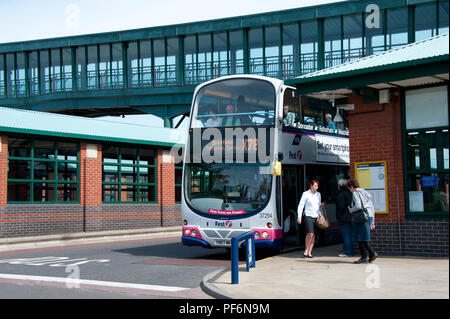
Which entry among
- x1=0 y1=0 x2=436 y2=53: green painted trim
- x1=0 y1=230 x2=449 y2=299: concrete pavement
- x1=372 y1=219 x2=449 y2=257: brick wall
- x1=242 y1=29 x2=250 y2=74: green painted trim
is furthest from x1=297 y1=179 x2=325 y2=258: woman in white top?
x1=242 y1=29 x2=250 y2=74: green painted trim

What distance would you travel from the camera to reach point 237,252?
10.1m

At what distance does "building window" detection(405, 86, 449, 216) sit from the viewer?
12258mm

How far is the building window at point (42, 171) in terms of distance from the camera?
66.8 feet

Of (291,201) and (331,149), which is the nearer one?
(291,201)

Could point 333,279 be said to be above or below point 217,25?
below

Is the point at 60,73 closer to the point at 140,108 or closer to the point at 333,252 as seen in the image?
the point at 140,108

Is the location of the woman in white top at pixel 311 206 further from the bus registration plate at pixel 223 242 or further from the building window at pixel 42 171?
the building window at pixel 42 171

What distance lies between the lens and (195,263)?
13.7 m

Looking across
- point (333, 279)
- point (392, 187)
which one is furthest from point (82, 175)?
point (333, 279)

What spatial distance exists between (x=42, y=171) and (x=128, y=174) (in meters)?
3.99

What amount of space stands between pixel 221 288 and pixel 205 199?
16.7ft

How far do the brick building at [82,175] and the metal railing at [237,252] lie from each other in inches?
427

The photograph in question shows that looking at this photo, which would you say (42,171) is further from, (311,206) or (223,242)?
(311,206)
